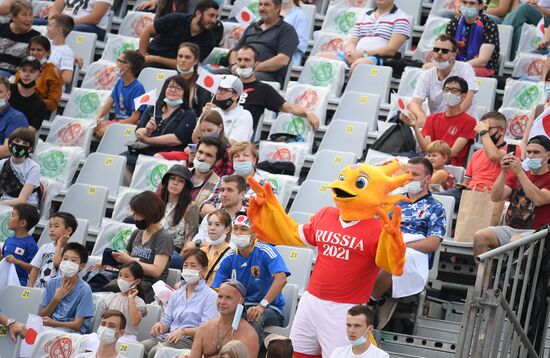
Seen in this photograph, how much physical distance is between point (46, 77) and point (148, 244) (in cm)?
331

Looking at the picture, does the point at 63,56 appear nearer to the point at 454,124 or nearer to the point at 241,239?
the point at 454,124

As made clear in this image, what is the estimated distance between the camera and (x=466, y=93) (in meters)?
11.4

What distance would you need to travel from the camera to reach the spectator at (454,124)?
11234 millimetres

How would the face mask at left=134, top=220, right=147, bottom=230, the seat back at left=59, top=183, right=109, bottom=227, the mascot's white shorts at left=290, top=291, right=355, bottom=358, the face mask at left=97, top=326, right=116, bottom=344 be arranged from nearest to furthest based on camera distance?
the mascot's white shorts at left=290, top=291, right=355, bottom=358, the face mask at left=97, top=326, right=116, bottom=344, the face mask at left=134, top=220, right=147, bottom=230, the seat back at left=59, top=183, right=109, bottom=227

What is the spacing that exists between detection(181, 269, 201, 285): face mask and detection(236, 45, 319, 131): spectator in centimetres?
274

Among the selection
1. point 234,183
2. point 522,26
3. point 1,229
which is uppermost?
point 522,26

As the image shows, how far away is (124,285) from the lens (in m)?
9.78

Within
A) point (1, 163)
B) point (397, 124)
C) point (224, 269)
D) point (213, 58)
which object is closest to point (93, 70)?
point (213, 58)

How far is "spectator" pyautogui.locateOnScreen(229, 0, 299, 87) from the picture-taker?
12750mm

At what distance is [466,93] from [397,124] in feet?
2.02

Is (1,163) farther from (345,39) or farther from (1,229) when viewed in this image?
(345,39)

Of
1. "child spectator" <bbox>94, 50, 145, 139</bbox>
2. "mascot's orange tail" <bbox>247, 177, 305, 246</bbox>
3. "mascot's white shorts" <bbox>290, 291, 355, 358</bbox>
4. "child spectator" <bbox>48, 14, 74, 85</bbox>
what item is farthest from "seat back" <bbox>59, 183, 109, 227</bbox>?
"mascot's white shorts" <bbox>290, 291, 355, 358</bbox>

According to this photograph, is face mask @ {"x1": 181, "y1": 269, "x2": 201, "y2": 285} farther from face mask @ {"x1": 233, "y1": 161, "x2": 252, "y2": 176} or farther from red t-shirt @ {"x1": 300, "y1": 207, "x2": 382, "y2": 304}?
face mask @ {"x1": 233, "y1": 161, "x2": 252, "y2": 176}

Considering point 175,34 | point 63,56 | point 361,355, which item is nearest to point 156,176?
point 175,34
